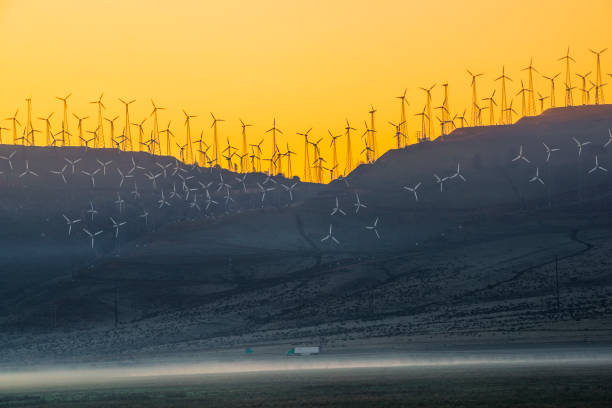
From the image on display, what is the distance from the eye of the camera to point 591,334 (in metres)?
179

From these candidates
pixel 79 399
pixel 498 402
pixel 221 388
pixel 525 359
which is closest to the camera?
pixel 498 402

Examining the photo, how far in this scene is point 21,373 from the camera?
182 m

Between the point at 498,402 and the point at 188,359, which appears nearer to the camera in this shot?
the point at 498,402

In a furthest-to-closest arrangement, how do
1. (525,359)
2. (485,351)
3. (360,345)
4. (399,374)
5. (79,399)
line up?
1. (360,345)
2. (485,351)
3. (525,359)
4. (399,374)
5. (79,399)

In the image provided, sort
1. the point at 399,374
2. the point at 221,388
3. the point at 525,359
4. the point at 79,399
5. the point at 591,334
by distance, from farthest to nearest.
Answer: the point at 591,334 → the point at 525,359 → the point at 399,374 → the point at 221,388 → the point at 79,399

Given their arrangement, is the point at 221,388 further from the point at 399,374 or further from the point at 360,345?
the point at 360,345

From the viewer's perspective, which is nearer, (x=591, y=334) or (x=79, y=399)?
(x=79, y=399)

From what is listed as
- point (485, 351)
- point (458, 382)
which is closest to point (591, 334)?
point (485, 351)

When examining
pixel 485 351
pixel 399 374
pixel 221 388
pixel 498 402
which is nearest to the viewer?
pixel 498 402

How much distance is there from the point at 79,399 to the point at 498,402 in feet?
136

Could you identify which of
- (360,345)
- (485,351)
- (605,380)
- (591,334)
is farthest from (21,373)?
(605,380)

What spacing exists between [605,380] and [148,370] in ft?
275

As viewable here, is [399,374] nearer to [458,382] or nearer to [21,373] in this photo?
[458,382]

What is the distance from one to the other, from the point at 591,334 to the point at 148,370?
67.7 m
